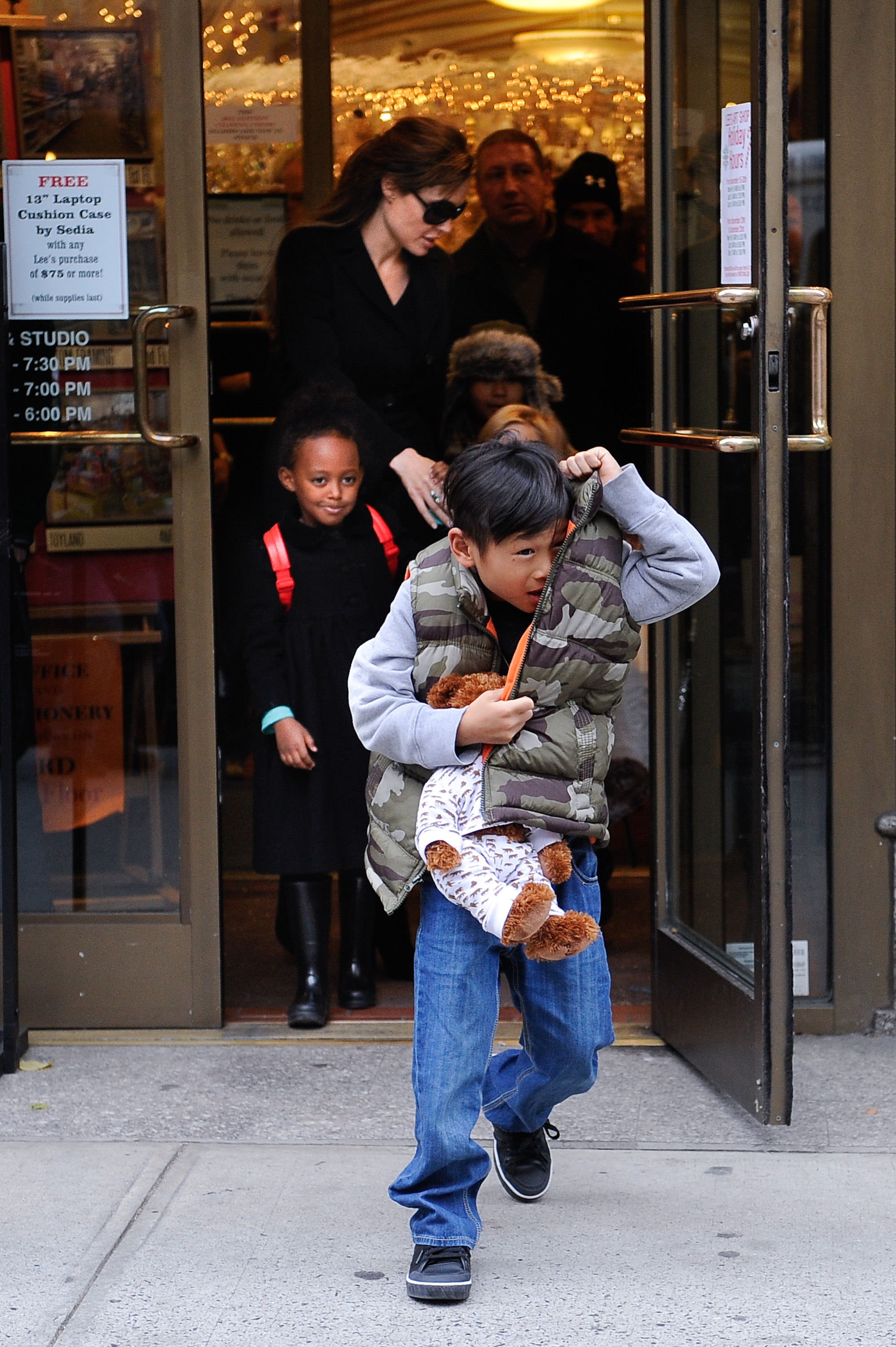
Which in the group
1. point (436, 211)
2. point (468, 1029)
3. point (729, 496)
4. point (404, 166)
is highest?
point (404, 166)

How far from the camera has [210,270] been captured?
5598 mm

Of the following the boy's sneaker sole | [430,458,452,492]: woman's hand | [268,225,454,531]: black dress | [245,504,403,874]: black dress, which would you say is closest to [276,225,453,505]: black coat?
[268,225,454,531]: black dress

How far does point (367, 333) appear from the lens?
4.83 m

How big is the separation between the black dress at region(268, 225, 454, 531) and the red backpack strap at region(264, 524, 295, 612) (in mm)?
406

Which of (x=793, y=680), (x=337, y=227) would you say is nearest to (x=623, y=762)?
(x=793, y=680)

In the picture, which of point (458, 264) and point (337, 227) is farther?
point (458, 264)

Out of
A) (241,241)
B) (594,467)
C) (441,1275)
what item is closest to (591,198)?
(241,241)

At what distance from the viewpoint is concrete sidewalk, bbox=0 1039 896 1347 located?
2.76m

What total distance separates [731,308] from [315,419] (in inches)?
53.5

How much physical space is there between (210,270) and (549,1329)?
386 centimetres

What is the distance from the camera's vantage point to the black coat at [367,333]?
15.7ft

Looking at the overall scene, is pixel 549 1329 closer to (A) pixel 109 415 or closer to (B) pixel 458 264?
(A) pixel 109 415

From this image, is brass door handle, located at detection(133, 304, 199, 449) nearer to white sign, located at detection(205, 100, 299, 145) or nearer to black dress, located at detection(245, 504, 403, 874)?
black dress, located at detection(245, 504, 403, 874)

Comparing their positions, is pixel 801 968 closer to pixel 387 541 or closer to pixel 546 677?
pixel 387 541
